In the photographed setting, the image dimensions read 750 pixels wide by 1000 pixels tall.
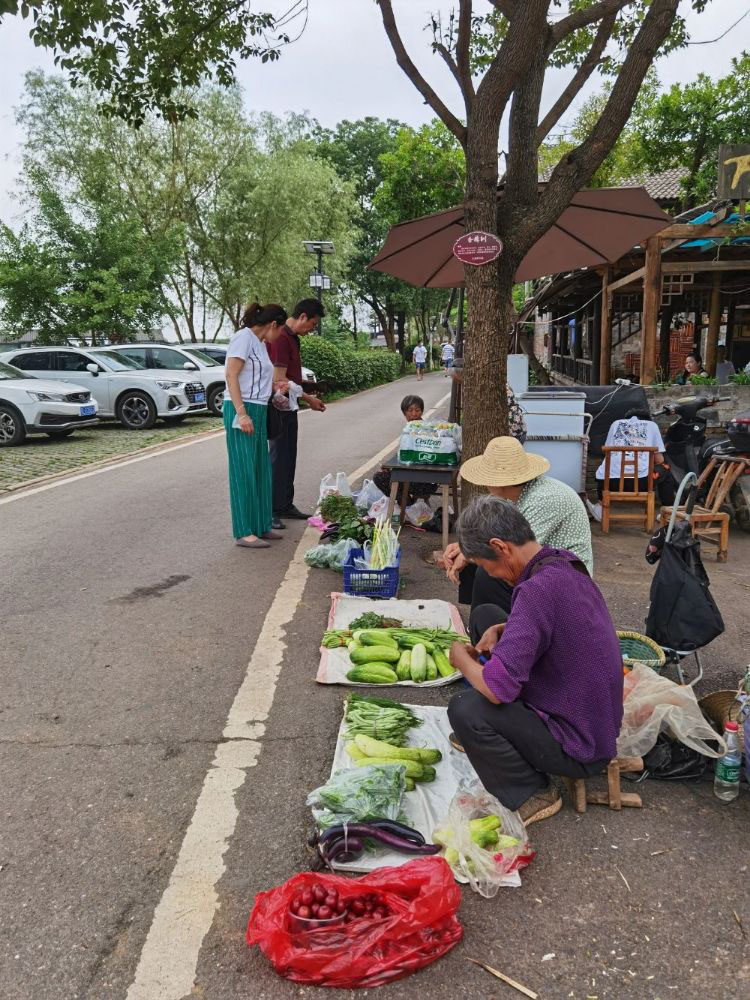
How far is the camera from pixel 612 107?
5.51 m

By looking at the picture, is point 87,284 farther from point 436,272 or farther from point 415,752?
point 415,752

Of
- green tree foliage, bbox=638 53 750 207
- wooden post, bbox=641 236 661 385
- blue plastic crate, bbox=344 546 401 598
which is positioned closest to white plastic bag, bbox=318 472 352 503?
blue plastic crate, bbox=344 546 401 598

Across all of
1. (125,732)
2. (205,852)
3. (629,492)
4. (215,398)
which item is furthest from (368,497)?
(215,398)

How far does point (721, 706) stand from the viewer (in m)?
3.52

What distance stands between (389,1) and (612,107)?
250 centimetres

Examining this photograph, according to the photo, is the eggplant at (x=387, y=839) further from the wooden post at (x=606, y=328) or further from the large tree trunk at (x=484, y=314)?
the wooden post at (x=606, y=328)

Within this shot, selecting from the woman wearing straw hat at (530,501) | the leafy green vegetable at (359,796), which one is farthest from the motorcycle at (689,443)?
the leafy green vegetable at (359,796)

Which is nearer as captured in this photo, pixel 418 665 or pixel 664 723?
pixel 664 723

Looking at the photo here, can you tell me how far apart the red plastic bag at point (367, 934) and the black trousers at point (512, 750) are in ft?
1.86

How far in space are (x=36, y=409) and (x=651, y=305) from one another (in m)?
10.7

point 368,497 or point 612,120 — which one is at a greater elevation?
point 612,120

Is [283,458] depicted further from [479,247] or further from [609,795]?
[609,795]

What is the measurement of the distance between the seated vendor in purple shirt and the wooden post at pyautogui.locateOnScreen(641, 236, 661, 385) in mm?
9141

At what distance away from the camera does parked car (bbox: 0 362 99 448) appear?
46.4 feet
